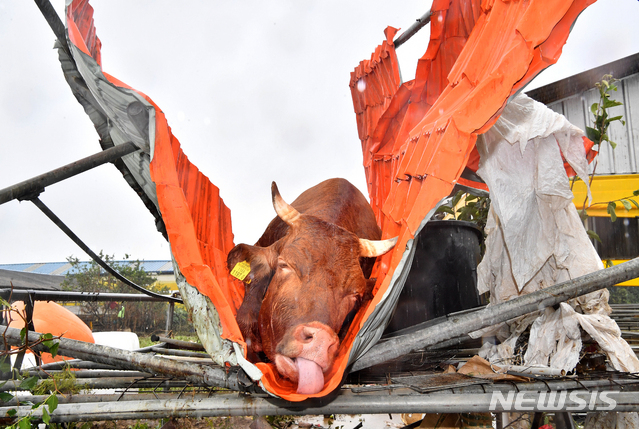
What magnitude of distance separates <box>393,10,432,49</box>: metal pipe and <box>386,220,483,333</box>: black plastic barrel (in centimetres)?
237

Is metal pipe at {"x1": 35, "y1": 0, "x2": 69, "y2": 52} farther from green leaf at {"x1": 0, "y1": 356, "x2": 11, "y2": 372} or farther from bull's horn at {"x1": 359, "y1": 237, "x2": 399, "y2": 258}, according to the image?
bull's horn at {"x1": 359, "y1": 237, "x2": 399, "y2": 258}

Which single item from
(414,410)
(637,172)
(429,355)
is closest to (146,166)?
(414,410)

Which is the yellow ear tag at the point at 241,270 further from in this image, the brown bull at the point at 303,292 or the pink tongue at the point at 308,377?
the pink tongue at the point at 308,377

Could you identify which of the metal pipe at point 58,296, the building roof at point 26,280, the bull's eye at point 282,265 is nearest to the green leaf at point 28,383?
the metal pipe at point 58,296

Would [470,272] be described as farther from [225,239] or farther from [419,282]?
[225,239]

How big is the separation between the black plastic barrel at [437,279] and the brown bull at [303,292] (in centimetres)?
90

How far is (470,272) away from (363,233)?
123cm

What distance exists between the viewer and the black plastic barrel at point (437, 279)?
3623 mm

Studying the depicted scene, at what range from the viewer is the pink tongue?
1602mm

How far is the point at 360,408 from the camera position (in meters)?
1.62

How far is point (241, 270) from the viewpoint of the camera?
2.55 metres

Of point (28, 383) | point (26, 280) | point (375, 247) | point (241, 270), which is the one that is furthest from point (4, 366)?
point (26, 280)

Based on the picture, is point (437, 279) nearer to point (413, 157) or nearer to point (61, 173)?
point (413, 157)

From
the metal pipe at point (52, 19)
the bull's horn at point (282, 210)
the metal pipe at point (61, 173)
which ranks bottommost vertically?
the bull's horn at point (282, 210)
